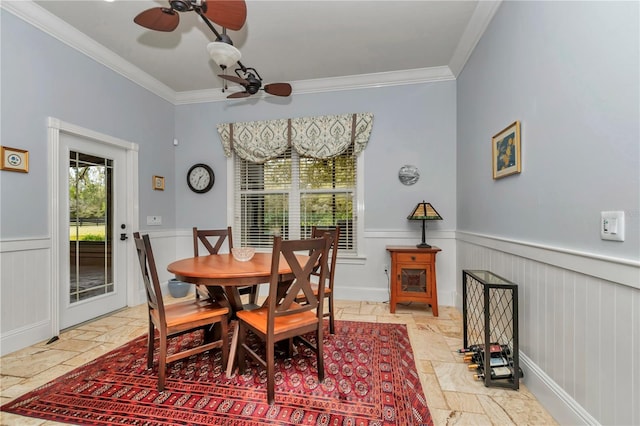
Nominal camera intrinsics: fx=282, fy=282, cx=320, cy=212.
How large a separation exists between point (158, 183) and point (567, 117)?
4.38 metres

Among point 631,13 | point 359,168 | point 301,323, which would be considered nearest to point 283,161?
point 359,168

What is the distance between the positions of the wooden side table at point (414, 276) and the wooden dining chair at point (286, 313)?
1.55 m

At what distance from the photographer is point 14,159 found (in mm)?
2385

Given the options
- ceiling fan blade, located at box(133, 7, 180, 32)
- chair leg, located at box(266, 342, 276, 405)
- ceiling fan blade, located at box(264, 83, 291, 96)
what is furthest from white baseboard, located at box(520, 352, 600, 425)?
ceiling fan blade, located at box(133, 7, 180, 32)

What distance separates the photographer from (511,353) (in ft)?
6.52

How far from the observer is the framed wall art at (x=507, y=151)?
6.58ft

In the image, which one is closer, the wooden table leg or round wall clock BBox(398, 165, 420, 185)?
the wooden table leg

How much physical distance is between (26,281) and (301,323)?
2.54m

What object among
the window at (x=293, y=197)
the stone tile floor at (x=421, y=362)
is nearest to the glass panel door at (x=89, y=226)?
the stone tile floor at (x=421, y=362)

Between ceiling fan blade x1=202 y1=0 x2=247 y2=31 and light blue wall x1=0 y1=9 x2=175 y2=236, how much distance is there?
76.1 inches

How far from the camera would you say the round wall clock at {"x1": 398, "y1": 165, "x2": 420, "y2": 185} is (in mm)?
3641

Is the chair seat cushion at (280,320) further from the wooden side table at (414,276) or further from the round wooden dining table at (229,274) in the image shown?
the wooden side table at (414,276)

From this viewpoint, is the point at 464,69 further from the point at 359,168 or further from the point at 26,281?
the point at 26,281

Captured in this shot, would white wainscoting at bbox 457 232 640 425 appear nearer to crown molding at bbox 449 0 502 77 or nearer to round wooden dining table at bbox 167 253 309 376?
round wooden dining table at bbox 167 253 309 376
